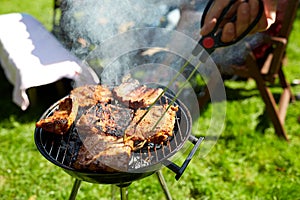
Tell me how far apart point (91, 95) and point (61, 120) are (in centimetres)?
28

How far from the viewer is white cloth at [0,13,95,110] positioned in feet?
11.0

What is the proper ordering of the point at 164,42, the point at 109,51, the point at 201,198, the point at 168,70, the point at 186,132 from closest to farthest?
the point at 186,132 → the point at 201,198 → the point at 109,51 → the point at 168,70 → the point at 164,42

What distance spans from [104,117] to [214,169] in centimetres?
164

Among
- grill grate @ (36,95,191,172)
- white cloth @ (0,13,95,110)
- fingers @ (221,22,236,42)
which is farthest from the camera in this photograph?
white cloth @ (0,13,95,110)

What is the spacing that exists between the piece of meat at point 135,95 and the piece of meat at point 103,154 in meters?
0.33

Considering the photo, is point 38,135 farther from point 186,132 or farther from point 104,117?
point 186,132

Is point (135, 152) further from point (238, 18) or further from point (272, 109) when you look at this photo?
point (272, 109)

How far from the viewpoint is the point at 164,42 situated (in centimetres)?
421

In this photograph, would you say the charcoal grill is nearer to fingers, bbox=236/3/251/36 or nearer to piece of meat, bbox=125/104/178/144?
piece of meat, bbox=125/104/178/144

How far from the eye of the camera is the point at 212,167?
11.5 ft

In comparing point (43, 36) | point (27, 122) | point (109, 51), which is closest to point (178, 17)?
point (109, 51)

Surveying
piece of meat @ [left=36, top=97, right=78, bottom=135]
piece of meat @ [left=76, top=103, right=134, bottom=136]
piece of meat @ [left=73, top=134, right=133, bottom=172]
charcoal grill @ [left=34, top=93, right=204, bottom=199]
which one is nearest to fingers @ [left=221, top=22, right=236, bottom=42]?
charcoal grill @ [left=34, top=93, right=204, bottom=199]

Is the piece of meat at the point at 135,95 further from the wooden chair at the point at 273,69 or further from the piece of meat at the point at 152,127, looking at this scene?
the wooden chair at the point at 273,69

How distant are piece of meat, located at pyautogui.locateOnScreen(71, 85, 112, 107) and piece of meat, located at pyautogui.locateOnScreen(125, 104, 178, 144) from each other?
0.26m
